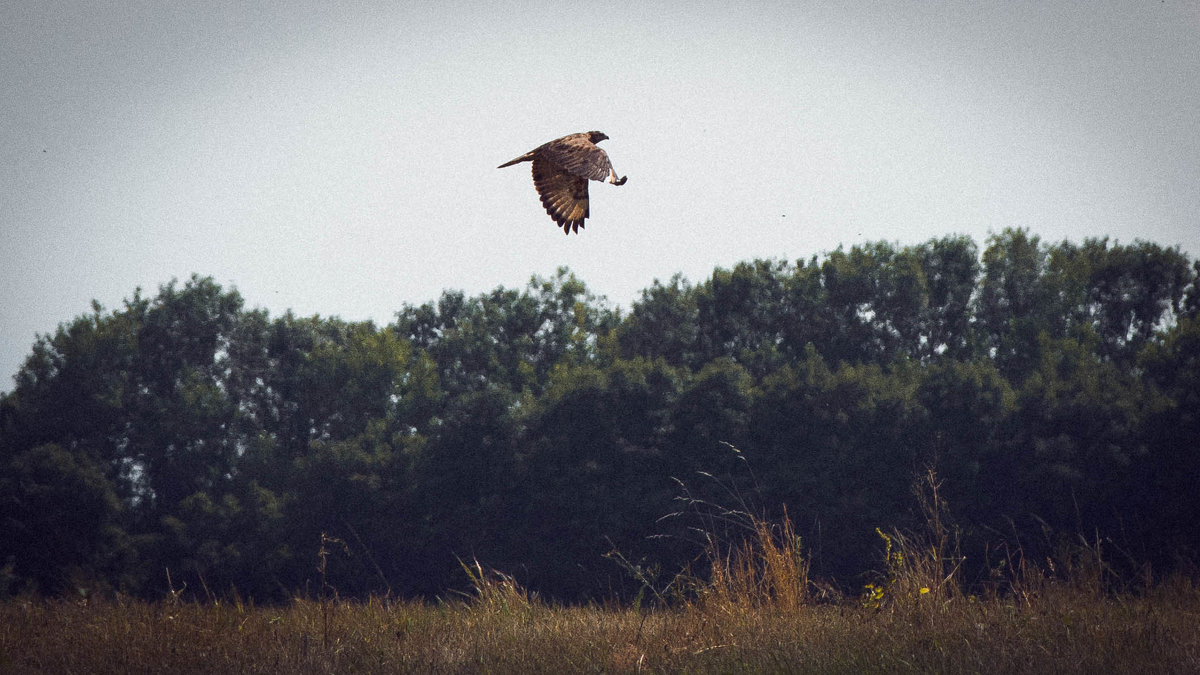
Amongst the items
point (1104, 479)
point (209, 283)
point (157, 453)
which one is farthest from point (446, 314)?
point (1104, 479)

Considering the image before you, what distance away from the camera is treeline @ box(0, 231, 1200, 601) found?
27281 mm

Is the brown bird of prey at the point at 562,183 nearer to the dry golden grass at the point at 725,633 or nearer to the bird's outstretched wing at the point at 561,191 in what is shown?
the bird's outstretched wing at the point at 561,191

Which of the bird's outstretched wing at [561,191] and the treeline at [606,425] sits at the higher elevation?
the bird's outstretched wing at [561,191]

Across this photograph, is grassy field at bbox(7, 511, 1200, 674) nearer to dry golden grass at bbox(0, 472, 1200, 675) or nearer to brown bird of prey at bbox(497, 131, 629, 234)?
dry golden grass at bbox(0, 472, 1200, 675)

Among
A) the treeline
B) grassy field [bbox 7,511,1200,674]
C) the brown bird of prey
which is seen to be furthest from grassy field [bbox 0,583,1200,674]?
the treeline

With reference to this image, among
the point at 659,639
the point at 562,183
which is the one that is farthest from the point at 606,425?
the point at 659,639

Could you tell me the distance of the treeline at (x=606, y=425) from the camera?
27281 mm

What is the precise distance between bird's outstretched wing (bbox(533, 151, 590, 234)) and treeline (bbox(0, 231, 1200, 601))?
48.8 feet

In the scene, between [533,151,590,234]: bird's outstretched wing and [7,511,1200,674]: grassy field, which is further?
[533,151,590,234]: bird's outstretched wing

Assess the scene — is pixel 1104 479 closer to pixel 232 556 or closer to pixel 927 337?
pixel 927 337

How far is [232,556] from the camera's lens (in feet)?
103

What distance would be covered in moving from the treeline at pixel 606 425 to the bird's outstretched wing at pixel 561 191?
48.8 feet

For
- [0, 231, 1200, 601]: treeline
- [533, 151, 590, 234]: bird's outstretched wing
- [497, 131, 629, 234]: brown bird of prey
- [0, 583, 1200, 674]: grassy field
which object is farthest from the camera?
[0, 231, 1200, 601]: treeline

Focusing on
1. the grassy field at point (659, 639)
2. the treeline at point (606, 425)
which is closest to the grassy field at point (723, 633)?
the grassy field at point (659, 639)
